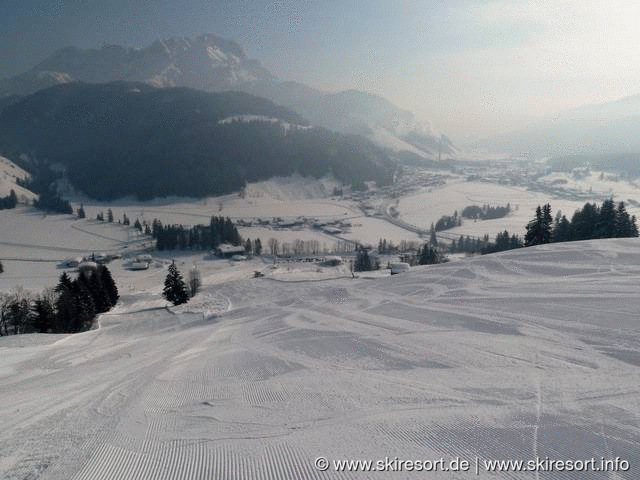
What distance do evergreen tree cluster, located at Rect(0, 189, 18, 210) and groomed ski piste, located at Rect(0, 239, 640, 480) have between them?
114168mm

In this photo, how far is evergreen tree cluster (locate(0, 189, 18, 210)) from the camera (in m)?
112

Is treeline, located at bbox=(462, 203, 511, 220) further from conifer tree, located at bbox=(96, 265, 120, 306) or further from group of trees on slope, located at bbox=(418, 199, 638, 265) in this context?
conifer tree, located at bbox=(96, 265, 120, 306)

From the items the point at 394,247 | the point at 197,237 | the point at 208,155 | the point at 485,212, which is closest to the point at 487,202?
the point at 485,212

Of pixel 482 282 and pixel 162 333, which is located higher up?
pixel 482 282

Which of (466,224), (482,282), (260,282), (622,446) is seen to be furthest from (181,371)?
(466,224)

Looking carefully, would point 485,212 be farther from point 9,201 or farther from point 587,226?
point 9,201

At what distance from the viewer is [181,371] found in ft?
49.5

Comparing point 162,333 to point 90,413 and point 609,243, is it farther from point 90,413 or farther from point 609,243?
point 609,243

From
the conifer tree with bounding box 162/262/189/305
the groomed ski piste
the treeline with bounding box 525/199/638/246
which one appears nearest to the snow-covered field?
the treeline with bounding box 525/199/638/246

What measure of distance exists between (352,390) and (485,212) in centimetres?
11401

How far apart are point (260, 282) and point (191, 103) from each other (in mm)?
185131

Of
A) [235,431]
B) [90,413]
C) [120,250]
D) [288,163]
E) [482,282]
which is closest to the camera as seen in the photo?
[235,431]

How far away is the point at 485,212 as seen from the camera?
374 feet

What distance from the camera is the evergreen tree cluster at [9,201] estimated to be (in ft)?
367
